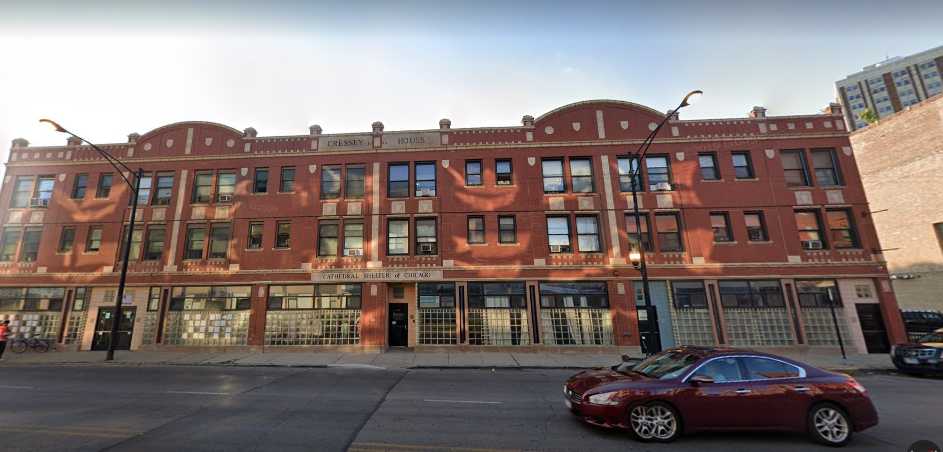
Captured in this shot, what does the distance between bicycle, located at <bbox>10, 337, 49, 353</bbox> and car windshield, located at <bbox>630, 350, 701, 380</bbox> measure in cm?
2735

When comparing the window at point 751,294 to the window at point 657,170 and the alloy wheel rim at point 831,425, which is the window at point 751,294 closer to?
the window at point 657,170

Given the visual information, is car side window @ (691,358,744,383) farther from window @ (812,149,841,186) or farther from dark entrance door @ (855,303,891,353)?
window @ (812,149,841,186)

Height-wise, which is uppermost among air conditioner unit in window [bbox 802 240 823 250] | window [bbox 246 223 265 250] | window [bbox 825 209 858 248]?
window [bbox 246 223 265 250]

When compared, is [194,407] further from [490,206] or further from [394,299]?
[490,206]

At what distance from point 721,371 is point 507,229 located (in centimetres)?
1387

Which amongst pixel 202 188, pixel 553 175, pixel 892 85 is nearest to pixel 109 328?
pixel 202 188

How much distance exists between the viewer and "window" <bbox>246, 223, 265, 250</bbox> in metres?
20.4

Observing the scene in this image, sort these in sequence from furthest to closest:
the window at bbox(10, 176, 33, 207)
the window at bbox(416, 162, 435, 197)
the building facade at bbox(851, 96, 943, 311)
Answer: the building facade at bbox(851, 96, 943, 311)
the window at bbox(10, 176, 33, 207)
the window at bbox(416, 162, 435, 197)

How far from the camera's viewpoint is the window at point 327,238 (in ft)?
66.4

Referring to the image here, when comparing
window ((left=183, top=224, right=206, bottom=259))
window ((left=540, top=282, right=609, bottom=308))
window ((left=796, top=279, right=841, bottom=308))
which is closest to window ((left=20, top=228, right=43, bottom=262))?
window ((left=183, top=224, right=206, bottom=259))

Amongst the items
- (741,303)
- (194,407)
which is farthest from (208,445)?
(741,303)

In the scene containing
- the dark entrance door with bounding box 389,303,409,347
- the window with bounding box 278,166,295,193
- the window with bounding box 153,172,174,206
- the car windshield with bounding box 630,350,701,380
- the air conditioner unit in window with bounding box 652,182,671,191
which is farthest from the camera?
the window with bounding box 153,172,174,206

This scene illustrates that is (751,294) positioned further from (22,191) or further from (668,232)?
(22,191)

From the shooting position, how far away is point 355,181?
21188mm
